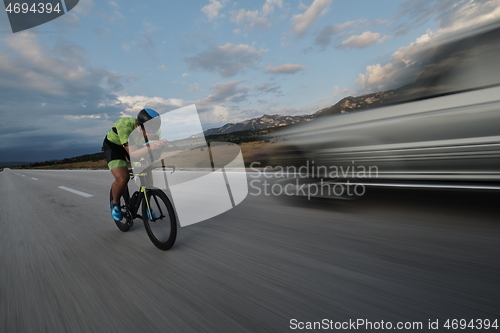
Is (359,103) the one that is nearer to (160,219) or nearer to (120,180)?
(160,219)

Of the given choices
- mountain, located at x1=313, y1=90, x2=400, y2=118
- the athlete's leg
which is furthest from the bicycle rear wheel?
mountain, located at x1=313, y1=90, x2=400, y2=118

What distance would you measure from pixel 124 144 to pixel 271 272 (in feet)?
6.46

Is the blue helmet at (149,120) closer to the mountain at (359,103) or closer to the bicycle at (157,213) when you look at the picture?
the bicycle at (157,213)

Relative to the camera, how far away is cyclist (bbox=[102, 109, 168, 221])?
107 inches

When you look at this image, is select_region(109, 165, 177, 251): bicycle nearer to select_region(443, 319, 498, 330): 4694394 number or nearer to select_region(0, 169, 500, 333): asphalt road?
select_region(0, 169, 500, 333): asphalt road

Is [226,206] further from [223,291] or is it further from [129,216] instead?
[223,291]

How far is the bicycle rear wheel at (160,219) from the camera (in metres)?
2.81

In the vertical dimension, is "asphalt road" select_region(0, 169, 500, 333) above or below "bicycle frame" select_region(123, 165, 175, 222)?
below

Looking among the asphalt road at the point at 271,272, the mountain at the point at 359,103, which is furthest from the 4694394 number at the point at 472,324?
the mountain at the point at 359,103

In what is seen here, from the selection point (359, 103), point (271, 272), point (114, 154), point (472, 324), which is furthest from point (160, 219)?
point (359, 103)

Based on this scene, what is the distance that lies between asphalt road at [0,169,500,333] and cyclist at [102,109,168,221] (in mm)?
691

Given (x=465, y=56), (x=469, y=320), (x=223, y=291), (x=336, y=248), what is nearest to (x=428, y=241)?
(x=336, y=248)

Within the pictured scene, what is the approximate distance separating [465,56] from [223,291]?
389 cm

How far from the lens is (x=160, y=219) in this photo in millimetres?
2957
